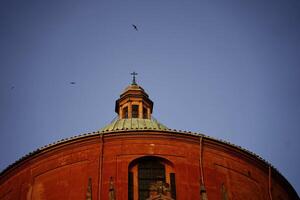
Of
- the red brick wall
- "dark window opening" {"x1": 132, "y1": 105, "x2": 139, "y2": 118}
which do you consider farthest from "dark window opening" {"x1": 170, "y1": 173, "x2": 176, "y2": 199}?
"dark window opening" {"x1": 132, "y1": 105, "x2": 139, "y2": 118}

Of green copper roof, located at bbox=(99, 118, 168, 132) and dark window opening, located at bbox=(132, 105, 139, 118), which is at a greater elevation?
dark window opening, located at bbox=(132, 105, 139, 118)

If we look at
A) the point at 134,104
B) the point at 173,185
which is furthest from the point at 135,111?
the point at 173,185

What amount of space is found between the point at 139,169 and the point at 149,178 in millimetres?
564

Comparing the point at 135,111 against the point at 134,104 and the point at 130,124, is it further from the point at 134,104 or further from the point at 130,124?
the point at 130,124

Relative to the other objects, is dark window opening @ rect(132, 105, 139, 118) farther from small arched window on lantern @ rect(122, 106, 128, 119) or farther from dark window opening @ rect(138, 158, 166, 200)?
dark window opening @ rect(138, 158, 166, 200)

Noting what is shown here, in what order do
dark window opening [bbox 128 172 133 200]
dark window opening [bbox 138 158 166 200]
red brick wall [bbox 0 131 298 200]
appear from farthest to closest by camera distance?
dark window opening [bbox 138 158 166 200] < red brick wall [bbox 0 131 298 200] < dark window opening [bbox 128 172 133 200]

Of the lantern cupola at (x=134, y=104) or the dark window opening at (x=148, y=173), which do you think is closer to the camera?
the dark window opening at (x=148, y=173)

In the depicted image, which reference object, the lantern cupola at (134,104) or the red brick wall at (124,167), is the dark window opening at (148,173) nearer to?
the red brick wall at (124,167)

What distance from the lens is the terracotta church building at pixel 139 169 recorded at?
2373 centimetres

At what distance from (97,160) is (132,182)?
1724 mm

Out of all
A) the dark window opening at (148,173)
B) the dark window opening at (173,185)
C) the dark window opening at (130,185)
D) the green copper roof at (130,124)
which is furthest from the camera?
the green copper roof at (130,124)

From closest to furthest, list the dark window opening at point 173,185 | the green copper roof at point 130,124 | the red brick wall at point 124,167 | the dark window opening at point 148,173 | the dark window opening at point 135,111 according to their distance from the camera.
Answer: the dark window opening at point 173,185
the red brick wall at point 124,167
the dark window opening at point 148,173
the green copper roof at point 130,124
the dark window opening at point 135,111

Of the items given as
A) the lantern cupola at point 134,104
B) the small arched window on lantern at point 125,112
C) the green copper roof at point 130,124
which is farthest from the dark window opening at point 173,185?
the small arched window on lantern at point 125,112

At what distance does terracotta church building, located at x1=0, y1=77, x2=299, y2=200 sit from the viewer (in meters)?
23.7
